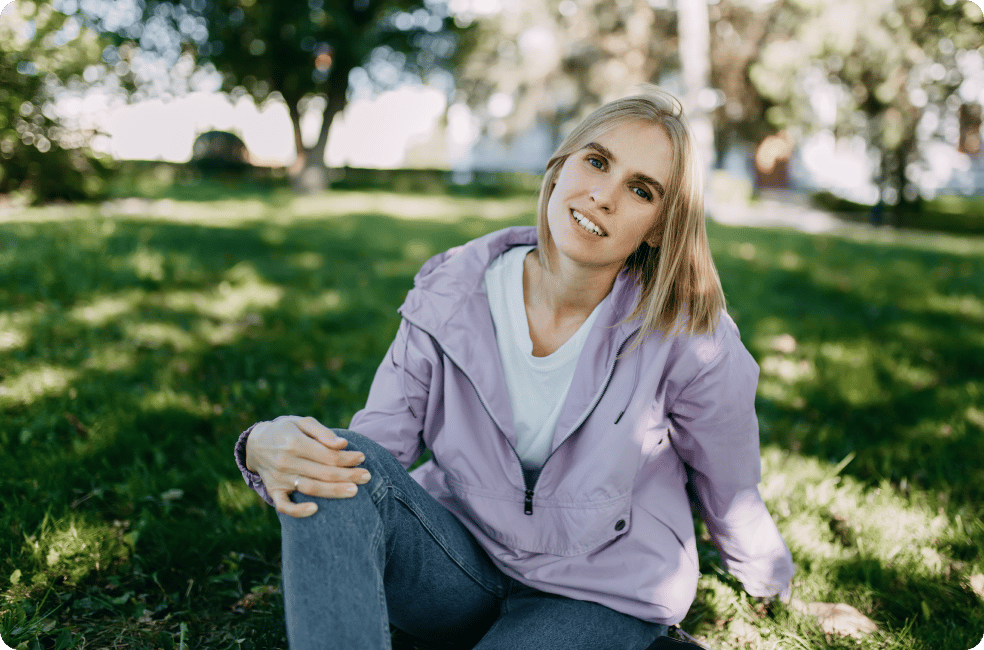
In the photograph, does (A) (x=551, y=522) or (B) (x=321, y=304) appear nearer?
(A) (x=551, y=522)

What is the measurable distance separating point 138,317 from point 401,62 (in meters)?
21.2

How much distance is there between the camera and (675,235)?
1901mm

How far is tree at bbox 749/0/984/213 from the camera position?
15.1 meters

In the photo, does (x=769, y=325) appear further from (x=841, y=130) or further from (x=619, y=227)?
(x=841, y=130)

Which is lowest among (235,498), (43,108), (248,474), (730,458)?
(235,498)

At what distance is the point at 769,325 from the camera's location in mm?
4988

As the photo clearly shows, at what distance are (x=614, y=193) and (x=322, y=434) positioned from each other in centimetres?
100

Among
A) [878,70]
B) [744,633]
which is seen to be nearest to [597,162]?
[744,633]

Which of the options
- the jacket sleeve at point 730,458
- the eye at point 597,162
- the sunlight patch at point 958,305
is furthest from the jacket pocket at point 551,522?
the sunlight patch at point 958,305

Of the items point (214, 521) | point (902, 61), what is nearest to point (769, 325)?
point (214, 521)

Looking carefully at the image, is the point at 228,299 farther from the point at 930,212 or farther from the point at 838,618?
the point at 930,212

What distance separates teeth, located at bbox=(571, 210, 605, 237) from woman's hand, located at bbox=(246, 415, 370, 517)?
881 mm

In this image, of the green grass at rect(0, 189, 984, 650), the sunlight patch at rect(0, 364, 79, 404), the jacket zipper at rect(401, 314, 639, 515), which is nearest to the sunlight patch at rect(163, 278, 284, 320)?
the green grass at rect(0, 189, 984, 650)

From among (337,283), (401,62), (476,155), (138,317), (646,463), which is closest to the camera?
(646,463)
